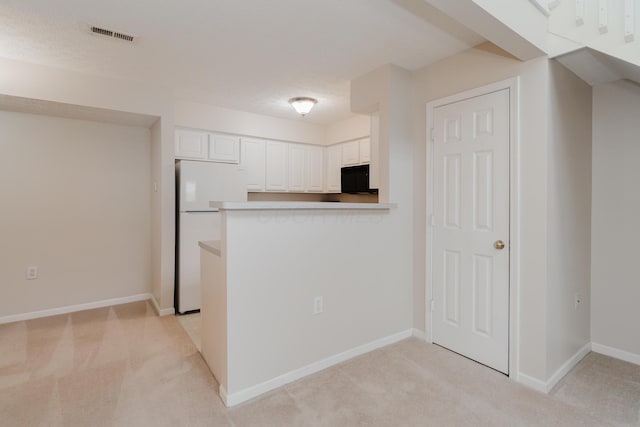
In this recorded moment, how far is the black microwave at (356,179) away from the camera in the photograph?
4195 millimetres

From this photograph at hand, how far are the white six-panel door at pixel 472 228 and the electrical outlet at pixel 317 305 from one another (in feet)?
3.38

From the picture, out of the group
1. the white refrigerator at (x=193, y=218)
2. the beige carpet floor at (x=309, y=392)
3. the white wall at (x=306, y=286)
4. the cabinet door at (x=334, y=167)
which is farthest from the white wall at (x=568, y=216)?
the white refrigerator at (x=193, y=218)

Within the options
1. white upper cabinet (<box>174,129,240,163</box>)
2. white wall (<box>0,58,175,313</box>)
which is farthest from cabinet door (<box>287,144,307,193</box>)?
white wall (<box>0,58,175,313</box>)

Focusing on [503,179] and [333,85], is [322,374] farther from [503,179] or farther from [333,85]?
[333,85]

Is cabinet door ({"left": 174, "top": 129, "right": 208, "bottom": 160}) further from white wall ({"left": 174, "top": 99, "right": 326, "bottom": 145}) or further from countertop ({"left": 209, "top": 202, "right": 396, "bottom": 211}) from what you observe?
countertop ({"left": 209, "top": 202, "right": 396, "bottom": 211})

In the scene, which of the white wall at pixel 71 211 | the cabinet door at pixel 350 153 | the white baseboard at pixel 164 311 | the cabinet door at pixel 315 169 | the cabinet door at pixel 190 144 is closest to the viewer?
the white wall at pixel 71 211

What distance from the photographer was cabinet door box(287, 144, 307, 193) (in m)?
4.83

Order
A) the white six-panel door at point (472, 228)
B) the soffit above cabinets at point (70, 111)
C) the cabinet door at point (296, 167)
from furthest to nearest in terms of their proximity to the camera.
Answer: the cabinet door at point (296, 167)
the soffit above cabinets at point (70, 111)
the white six-panel door at point (472, 228)

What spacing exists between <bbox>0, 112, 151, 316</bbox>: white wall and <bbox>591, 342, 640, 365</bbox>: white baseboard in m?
4.56

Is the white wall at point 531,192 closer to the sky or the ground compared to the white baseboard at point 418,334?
closer to the sky

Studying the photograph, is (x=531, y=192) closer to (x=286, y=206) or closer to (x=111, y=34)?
(x=286, y=206)

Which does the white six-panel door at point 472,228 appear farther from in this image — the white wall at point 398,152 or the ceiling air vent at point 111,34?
the ceiling air vent at point 111,34

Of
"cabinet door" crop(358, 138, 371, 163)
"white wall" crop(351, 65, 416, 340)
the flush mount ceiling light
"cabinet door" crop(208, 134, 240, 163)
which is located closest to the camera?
"white wall" crop(351, 65, 416, 340)

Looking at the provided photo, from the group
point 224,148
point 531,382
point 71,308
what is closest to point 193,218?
point 224,148
